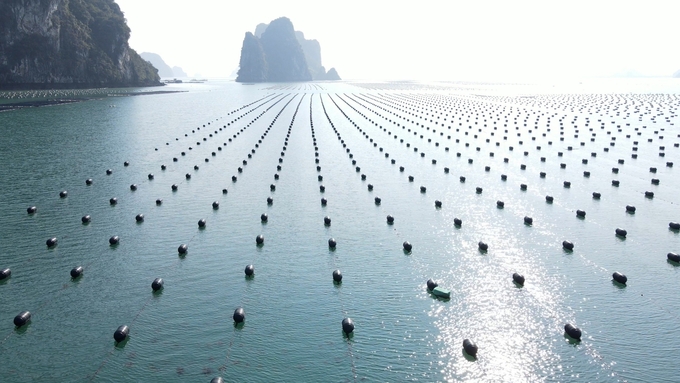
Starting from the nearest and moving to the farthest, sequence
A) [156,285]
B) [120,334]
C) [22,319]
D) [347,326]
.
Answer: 1. [120,334]
2. [347,326]
3. [22,319]
4. [156,285]

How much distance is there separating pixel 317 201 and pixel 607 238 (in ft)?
25.9

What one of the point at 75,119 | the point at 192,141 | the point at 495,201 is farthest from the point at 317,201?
the point at 75,119

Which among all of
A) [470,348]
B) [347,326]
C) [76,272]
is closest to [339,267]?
[347,326]

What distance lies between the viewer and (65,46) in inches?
3238

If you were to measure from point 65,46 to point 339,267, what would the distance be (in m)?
91.2

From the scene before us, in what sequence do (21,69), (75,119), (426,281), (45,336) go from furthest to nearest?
(21,69), (75,119), (426,281), (45,336)

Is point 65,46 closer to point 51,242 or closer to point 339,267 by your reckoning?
Result: point 51,242

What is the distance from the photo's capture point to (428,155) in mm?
22172

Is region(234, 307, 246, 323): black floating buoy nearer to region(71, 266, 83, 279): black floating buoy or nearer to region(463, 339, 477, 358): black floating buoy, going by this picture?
region(463, 339, 477, 358): black floating buoy

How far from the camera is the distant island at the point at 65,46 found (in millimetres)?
70812

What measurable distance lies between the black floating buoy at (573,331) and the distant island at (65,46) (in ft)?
265

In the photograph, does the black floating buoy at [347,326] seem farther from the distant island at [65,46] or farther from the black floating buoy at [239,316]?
the distant island at [65,46]

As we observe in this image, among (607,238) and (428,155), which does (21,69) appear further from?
(607,238)

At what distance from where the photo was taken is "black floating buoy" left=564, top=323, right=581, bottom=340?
6941mm
